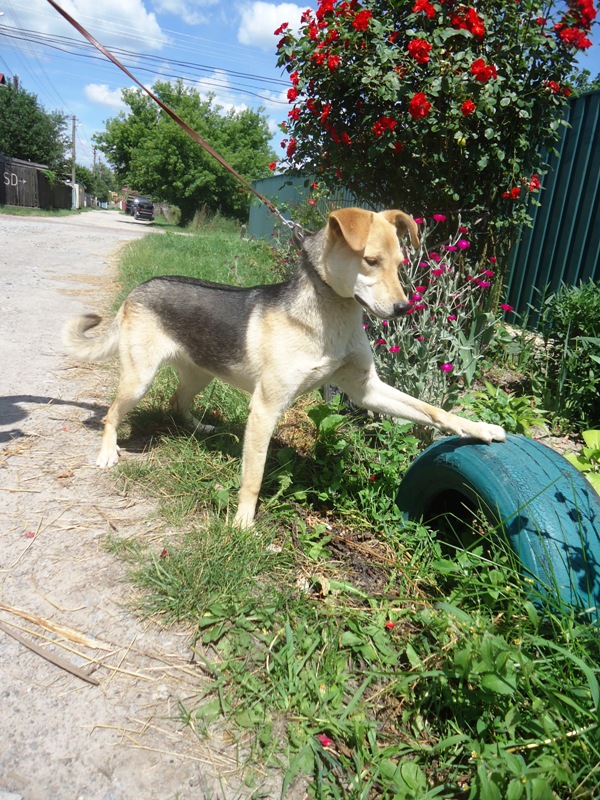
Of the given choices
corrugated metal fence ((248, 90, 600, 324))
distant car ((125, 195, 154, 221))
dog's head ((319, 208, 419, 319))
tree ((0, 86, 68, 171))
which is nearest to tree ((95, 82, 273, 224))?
tree ((0, 86, 68, 171))

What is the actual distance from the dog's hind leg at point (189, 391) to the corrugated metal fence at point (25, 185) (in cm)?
3535

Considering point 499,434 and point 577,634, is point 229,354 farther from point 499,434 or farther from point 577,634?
point 577,634

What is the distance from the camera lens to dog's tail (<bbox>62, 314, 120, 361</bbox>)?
3979 mm

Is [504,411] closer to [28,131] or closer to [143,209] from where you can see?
[28,131]

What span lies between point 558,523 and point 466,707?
0.82 meters

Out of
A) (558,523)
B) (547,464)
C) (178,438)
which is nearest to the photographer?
(558,523)

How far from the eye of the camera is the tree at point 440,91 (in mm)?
4250

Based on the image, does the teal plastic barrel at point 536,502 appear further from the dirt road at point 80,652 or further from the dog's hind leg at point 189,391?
the dog's hind leg at point 189,391

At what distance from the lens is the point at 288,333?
9.95 ft

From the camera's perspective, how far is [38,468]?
357 centimetres

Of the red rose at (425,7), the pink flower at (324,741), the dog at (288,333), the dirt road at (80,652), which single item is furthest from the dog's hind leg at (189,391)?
the red rose at (425,7)

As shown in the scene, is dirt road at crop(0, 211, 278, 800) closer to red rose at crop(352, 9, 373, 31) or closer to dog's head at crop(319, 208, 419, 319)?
dog's head at crop(319, 208, 419, 319)

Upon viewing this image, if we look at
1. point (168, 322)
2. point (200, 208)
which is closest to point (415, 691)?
point (168, 322)

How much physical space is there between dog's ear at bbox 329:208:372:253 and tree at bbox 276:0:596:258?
1.97m
